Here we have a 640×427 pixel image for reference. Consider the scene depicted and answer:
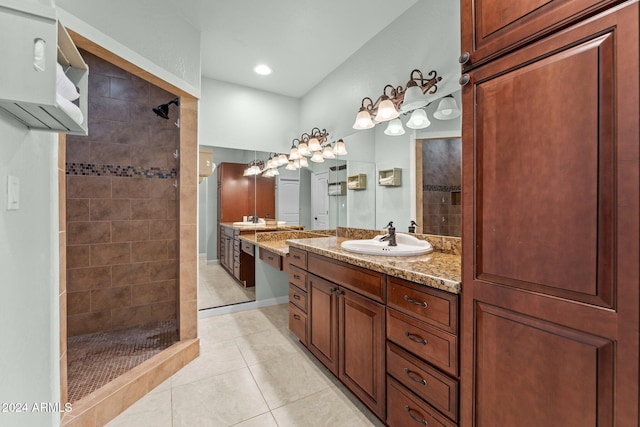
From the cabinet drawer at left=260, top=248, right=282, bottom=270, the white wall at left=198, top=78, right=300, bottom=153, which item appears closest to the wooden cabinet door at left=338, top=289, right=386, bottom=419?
the cabinet drawer at left=260, top=248, right=282, bottom=270

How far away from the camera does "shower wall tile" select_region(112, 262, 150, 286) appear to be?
2471mm

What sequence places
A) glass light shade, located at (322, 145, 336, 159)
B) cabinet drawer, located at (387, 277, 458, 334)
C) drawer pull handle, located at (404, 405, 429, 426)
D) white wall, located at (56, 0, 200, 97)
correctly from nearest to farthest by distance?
cabinet drawer, located at (387, 277, 458, 334) → drawer pull handle, located at (404, 405, 429, 426) → white wall, located at (56, 0, 200, 97) → glass light shade, located at (322, 145, 336, 159)

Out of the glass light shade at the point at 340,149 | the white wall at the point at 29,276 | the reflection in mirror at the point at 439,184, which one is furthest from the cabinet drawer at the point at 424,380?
the glass light shade at the point at 340,149

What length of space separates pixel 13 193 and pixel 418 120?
2096mm

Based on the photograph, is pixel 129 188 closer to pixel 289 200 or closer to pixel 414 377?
pixel 289 200

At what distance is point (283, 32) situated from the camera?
2418 millimetres

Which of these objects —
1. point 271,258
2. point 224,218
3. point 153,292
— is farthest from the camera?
point 224,218

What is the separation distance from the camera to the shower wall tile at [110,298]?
239 centimetres

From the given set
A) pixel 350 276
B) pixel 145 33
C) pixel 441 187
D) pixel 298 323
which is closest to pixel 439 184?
→ pixel 441 187

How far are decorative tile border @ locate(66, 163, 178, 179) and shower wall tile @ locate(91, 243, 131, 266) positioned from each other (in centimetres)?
64

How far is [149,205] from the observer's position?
8.51 ft

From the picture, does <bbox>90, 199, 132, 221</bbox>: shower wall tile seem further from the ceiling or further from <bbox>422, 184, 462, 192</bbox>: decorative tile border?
<bbox>422, 184, 462, 192</bbox>: decorative tile border

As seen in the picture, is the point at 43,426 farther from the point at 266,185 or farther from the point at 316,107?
the point at 316,107

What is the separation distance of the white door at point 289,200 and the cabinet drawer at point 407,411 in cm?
221
